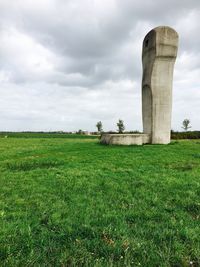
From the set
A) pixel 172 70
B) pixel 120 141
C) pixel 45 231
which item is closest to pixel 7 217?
pixel 45 231

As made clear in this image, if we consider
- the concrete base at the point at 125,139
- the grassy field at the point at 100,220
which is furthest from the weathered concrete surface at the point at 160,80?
the grassy field at the point at 100,220

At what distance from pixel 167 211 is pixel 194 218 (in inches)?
21.6

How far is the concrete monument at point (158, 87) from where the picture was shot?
17.6 m

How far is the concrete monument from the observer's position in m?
17.6

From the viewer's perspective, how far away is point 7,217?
4270mm

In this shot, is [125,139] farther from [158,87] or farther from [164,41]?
[164,41]

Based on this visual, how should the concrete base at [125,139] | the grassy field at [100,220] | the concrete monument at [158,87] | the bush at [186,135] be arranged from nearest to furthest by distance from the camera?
the grassy field at [100,220] → the concrete base at [125,139] → the concrete monument at [158,87] → the bush at [186,135]

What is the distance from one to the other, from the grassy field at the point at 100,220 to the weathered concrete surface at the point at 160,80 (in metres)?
10.8

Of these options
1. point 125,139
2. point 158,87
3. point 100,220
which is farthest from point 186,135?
point 100,220

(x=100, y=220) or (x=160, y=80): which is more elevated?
(x=160, y=80)

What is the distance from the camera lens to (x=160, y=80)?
17906 millimetres

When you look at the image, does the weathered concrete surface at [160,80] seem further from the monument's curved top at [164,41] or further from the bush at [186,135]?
the bush at [186,135]

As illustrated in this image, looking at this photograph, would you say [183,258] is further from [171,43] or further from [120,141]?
[171,43]

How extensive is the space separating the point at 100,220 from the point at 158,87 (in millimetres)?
15344
